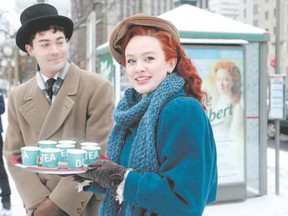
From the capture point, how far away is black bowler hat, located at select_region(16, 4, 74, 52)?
2283mm

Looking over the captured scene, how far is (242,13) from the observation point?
6956 centimetres

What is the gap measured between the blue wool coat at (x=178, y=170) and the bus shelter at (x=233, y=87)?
396 centimetres

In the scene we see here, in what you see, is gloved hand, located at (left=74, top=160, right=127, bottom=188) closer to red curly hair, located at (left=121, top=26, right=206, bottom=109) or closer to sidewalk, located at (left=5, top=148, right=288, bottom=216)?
red curly hair, located at (left=121, top=26, right=206, bottom=109)

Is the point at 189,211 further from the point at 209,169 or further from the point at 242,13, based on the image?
the point at 242,13

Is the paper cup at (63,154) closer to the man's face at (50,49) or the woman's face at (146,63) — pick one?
the woman's face at (146,63)

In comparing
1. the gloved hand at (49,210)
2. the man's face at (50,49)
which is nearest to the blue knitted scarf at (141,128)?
the gloved hand at (49,210)

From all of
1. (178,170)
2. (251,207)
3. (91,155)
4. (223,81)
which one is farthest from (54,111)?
(251,207)

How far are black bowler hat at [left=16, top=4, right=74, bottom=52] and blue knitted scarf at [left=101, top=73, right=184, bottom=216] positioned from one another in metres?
0.68

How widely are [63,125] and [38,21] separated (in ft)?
1.75

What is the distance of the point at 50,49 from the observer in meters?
2.30

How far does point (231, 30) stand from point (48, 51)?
3956 mm

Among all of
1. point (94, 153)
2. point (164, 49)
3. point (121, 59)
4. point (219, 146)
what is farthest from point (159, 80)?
point (219, 146)

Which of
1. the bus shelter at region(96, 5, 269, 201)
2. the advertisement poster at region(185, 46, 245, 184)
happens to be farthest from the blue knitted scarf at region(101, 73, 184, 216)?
the advertisement poster at region(185, 46, 245, 184)

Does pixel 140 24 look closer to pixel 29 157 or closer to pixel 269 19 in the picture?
pixel 29 157
